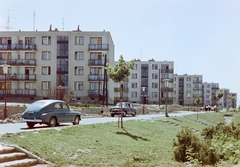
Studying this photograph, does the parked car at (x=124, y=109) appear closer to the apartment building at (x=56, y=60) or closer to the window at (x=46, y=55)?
the apartment building at (x=56, y=60)

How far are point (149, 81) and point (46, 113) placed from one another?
3027 inches

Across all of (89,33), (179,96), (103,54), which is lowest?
(179,96)

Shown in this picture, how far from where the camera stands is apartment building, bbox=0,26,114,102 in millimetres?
58500

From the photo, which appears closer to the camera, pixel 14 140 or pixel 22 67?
pixel 14 140

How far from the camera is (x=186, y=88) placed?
125 metres

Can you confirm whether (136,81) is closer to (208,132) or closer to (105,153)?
(208,132)

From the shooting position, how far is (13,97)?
57.3 meters

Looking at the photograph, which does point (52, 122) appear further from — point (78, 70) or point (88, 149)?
point (78, 70)

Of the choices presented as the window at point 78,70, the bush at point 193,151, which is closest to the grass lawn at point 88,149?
the bush at point 193,151

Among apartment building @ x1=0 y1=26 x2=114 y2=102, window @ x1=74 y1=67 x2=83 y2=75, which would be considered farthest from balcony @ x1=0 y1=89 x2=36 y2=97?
window @ x1=74 y1=67 x2=83 y2=75

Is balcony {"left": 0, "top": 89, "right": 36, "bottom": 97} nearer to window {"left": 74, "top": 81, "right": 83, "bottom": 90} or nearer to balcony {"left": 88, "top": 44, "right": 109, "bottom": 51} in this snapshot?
window {"left": 74, "top": 81, "right": 83, "bottom": 90}

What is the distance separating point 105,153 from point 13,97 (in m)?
48.0

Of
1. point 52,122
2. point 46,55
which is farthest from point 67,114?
point 46,55

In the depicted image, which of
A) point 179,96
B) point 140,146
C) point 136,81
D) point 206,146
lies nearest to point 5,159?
point 140,146
